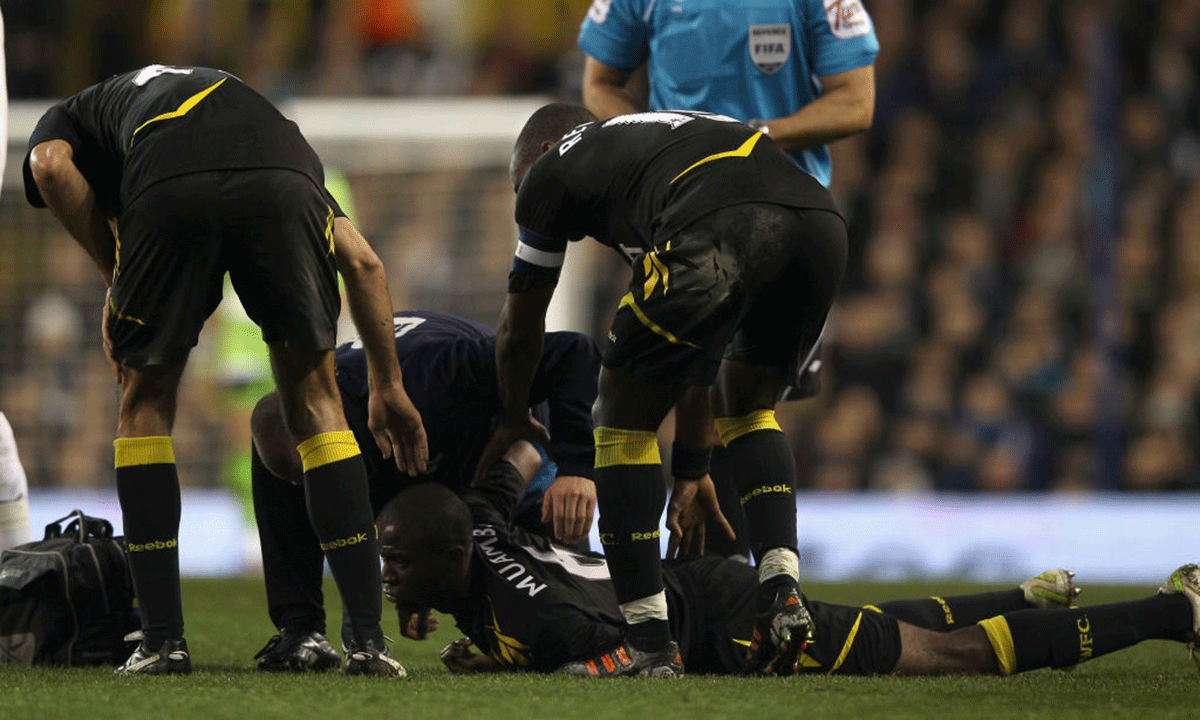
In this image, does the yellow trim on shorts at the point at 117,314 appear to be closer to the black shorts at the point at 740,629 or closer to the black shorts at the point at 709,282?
the black shorts at the point at 709,282

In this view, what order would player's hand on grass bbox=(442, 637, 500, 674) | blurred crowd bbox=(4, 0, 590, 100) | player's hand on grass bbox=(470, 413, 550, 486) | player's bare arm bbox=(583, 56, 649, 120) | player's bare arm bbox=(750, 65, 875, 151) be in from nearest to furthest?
1. player's hand on grass bbox=(442, 637, 500, 674)
2. player's hand on grass bbox=(470, 413, 550, 486)
3. player's bare arm bbox=(750, 65, 875, 151)
4. player's bare arm bbox=(583, 56, 649, 120)
5. blurred crowd bbox=(4, 0, 590, 100)

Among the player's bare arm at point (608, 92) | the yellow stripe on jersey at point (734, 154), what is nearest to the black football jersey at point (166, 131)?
the yellow stripe on jersey at point (734, 154)

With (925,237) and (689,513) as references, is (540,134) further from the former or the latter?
(925,237)

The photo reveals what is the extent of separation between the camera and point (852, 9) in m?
4.92

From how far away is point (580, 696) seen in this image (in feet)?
10.4

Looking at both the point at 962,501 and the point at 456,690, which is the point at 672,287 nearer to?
the point at 456,690

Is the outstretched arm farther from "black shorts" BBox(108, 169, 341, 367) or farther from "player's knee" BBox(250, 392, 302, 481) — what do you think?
"black shorts" BBox(108, 169, 341, 367)

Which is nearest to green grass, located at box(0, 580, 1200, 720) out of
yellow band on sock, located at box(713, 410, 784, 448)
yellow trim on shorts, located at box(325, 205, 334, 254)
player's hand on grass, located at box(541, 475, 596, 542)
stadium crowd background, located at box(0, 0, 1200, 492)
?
player's hand on grass, located at box(541, 475, 596, 542)

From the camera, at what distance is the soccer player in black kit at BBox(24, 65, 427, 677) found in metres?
3.48

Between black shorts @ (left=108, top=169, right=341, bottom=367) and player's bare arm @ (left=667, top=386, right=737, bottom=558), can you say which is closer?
black shorts @ (left=108, top=169, right=341, bottom=367)

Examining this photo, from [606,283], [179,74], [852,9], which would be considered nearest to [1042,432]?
[606,283]

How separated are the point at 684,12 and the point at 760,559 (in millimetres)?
2021

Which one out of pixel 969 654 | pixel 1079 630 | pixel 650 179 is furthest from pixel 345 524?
pixel 1079 630

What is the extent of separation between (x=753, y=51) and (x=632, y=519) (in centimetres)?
193
